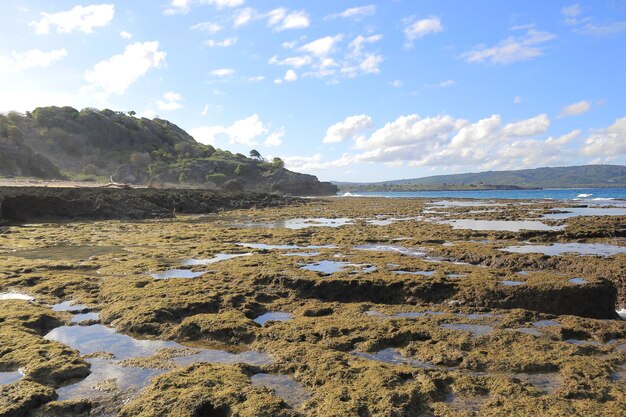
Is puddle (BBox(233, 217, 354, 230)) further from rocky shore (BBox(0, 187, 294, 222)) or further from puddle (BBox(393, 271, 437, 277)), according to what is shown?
puddle (BBox(393, 271, 437, 277))

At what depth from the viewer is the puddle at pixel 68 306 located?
32.1 feet

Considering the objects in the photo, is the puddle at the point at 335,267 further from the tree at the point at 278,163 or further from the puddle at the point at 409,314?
the tree at the point at 278,163

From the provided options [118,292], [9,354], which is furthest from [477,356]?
[118,292]

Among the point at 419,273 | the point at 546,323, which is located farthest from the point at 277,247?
the point at 546,323

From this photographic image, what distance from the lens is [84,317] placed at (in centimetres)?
932

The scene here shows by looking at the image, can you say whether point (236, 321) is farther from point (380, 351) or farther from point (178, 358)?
point (380, 351)

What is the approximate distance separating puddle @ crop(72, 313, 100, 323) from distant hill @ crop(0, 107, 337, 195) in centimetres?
7724

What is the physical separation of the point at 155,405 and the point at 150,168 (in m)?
102

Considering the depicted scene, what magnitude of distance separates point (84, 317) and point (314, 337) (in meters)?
5.16

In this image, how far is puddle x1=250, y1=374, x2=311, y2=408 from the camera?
5703mm

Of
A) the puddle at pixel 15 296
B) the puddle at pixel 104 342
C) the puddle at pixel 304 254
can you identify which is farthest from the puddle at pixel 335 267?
the puddle at pixel 15 296

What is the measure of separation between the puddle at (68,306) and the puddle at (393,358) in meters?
6.52

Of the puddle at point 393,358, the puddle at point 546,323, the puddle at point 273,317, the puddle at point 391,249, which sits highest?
the puddle at point 391,249

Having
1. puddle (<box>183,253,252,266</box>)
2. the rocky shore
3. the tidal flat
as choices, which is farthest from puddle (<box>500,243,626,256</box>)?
the rocky shore
